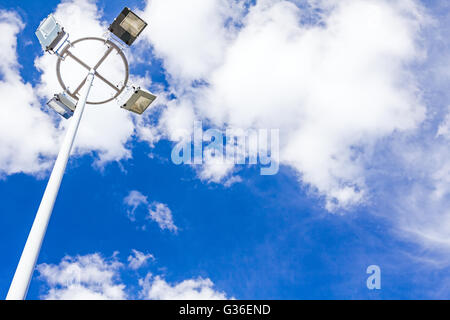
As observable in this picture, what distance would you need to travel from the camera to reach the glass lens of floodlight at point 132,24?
299 inches

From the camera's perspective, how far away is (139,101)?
26.9 ft

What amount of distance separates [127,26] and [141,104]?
187cm

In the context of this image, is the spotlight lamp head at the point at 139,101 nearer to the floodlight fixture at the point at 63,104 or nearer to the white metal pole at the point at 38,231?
the floodlight fixture at the point at 63,104

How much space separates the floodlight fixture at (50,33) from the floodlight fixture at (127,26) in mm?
1137

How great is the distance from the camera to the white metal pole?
13.5 feet

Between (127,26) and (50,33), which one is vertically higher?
(127,26)

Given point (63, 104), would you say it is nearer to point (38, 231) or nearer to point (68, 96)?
point (68, 96)

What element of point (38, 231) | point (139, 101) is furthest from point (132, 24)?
point (38, 231)

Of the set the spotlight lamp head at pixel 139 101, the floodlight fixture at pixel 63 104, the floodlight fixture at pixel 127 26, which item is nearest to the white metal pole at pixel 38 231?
the floodlight fixture at pixel 63 104
